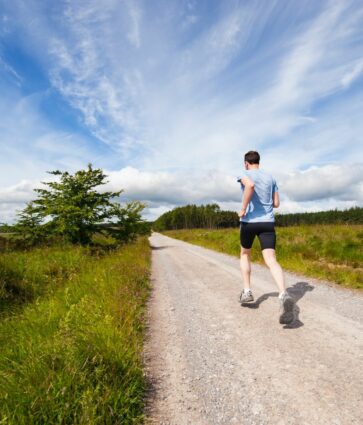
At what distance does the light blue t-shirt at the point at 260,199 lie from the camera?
175 inches

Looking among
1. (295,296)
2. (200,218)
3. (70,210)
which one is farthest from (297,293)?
(200,218)

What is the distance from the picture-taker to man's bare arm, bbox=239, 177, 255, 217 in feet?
14.1

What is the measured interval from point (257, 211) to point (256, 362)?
2.22 m

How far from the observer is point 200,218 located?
127 m

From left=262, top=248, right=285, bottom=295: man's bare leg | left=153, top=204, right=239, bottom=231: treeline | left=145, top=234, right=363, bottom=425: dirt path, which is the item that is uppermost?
left=153, top=204, right=239, bottom=231: treeline

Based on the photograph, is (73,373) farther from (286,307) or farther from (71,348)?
(286,307)

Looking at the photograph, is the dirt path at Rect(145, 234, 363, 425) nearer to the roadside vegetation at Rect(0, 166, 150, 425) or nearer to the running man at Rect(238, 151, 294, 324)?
the roadside vegetation at Rect(0, 166, 150, 425)

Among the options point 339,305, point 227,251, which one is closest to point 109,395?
point 339,305

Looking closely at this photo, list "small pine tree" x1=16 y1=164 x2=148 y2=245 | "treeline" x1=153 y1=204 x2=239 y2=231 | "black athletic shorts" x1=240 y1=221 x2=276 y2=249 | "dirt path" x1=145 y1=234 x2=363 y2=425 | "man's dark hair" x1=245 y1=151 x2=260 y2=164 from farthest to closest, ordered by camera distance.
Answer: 1. "treeline" x1=153 y1=204 x2=239 y2=231
2. "small pine tree" x1=16 y1=164 x2=148 y2=245
3. "man's dark hair" x1=245 y1=151 x2=260 y2=164
4. "black athletic shorts" x1=240 y1=221 x2=276 y2=249
5. "dirt path" x1=145 y1=234 x2=363 y2=425

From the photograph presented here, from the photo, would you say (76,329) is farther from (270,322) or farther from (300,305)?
(300,305)

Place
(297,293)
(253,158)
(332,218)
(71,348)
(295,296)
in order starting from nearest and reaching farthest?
1. (71,348)
2. (253,158)
3. (295,296)
4. (297,293)
5. (332,218)

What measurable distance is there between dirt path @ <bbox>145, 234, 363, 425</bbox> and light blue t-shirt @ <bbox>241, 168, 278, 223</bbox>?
1.47m

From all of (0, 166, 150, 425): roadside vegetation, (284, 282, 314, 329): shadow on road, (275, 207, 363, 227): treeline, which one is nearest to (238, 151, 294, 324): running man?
(284, 282, 314, 329): shadow on road

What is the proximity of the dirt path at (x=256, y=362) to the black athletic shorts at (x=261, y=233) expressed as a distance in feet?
3.55
